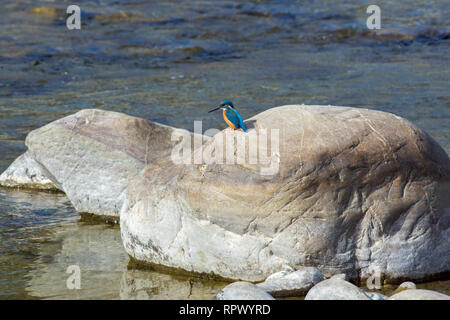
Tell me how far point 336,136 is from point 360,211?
550 mm

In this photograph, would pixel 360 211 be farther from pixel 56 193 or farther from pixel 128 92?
pixel 128 92

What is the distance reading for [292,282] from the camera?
4828 millimetres

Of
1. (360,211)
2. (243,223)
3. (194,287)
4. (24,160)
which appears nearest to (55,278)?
(194,287)

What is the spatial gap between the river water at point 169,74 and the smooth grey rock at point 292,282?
0.43 metres

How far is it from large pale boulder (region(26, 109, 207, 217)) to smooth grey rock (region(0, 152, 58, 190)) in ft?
2.67

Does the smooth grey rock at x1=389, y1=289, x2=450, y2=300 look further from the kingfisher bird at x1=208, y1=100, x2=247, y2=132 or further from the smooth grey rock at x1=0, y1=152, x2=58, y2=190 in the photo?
the smooth grey rock at x1=0, y1=152, x2=58, y2=190

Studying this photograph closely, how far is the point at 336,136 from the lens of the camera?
5.12m

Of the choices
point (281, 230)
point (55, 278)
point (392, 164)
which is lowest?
point (55, 278)

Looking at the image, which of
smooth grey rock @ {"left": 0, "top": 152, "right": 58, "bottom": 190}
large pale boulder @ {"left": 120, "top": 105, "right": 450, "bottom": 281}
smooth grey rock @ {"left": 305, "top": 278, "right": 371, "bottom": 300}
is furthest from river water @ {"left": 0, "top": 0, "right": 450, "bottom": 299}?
smooth grey rock @ {"left": 305, "top": 278, "right": 371, "bottom": 300}

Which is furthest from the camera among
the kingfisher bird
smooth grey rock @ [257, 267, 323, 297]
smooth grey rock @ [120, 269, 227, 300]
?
the kingfisher bird

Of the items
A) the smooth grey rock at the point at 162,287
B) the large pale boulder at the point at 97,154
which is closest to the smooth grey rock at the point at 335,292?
the smooth grey rock at the point at 162,287

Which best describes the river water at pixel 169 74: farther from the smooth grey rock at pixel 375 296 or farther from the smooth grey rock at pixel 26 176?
the smooth grey rock at pixel 375 296

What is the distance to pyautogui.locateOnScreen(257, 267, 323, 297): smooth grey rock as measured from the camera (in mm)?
4801

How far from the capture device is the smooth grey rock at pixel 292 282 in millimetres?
4801
